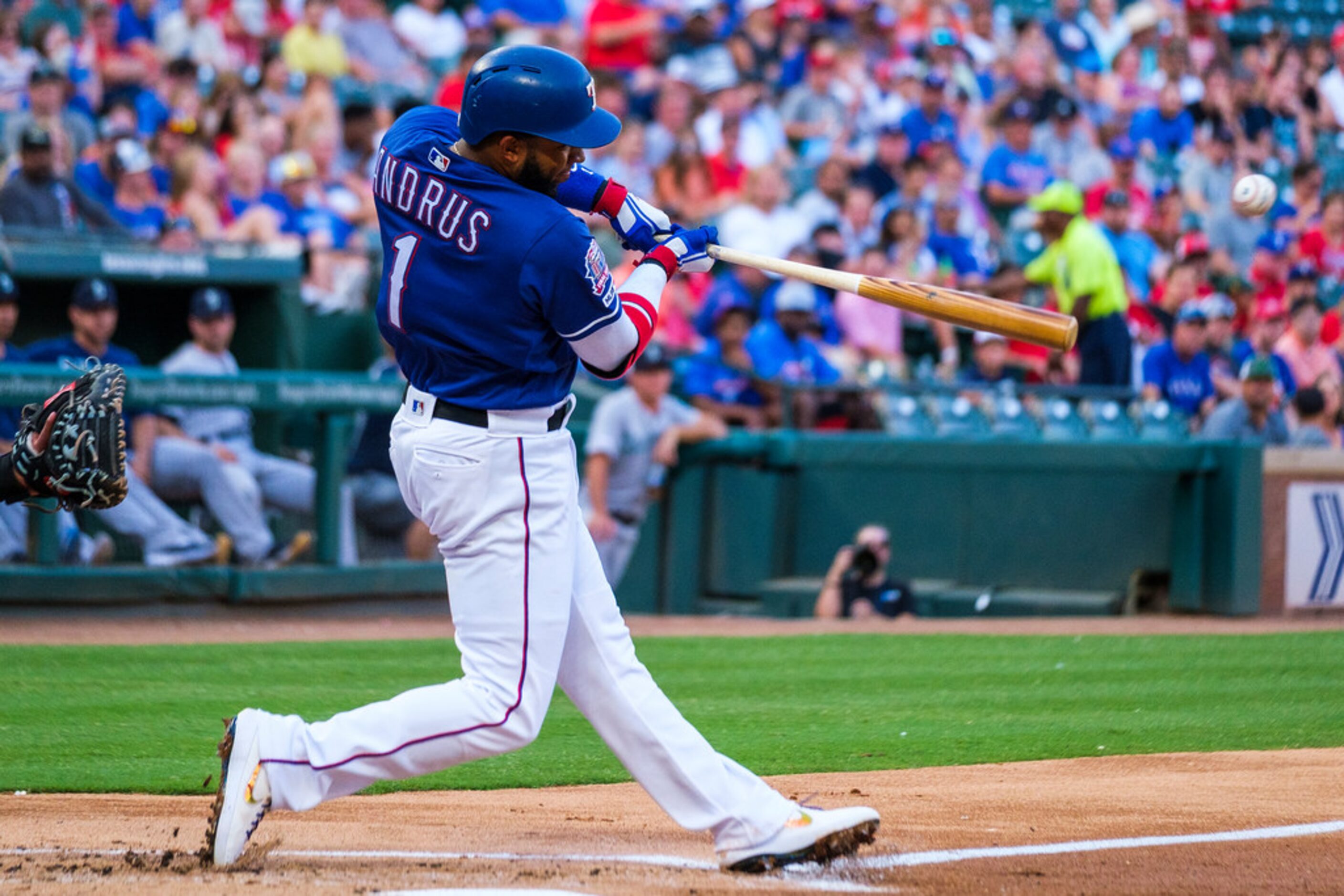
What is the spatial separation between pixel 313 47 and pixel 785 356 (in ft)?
15.4

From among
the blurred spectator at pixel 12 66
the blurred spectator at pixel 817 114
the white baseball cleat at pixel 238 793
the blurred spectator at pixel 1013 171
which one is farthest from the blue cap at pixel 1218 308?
the white baseball cleat at pixel 238 793

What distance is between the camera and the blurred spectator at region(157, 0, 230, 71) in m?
12.4

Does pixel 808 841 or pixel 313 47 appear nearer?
pixel 808 841

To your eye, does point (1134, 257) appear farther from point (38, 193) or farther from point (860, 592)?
point (38, 193)

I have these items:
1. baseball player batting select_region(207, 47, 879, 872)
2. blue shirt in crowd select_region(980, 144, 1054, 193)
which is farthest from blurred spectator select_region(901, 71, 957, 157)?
baseball player batting select_region(207, 47, 879, 872)

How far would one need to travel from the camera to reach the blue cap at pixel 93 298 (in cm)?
878

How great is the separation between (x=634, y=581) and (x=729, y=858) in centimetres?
668

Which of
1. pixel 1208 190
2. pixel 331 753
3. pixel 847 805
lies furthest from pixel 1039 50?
pixel 331 753

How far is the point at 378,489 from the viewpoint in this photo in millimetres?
9609

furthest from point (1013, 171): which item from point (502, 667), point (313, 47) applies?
point (502, 667)

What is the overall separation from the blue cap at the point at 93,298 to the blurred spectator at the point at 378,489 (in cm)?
148

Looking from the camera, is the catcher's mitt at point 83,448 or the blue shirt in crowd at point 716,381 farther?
the blue shirt in crowd at point 716,381

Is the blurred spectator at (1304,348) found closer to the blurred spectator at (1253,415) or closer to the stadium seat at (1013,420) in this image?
the blurred spectator at (1253,415)

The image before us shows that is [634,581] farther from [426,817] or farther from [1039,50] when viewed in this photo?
[1039,50]
